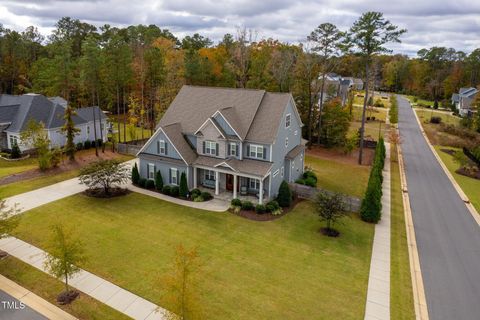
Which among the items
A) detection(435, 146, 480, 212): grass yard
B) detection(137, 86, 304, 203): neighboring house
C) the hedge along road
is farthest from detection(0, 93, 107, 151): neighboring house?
detection(435, 146, 480, 212): grass yard

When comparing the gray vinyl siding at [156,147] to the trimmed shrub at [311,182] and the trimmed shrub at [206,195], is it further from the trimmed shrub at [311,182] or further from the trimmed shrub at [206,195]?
the trimmed shrub at [311,182]

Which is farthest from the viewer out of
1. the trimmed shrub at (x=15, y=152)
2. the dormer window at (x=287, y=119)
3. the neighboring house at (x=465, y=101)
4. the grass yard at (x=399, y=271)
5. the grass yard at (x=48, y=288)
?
the neighboring house at (x=465, y=101)

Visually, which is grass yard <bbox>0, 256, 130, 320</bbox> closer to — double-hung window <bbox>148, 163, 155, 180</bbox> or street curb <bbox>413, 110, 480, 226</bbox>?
double-hung window <bbox>148, 163, 155, 180</bbox>

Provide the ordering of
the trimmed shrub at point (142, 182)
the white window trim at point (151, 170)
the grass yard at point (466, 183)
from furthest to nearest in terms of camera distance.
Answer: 1. the grass yard at point (466, 183)
2. the white window trim at point (151, 170)
3. the trimmed shrub at point (142, 182)

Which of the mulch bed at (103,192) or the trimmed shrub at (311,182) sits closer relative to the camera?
the mulch bed at (103,192)

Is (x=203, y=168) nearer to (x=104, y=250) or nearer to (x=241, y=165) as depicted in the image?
(x=241, y=165)

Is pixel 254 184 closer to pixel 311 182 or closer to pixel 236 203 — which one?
pixel 236 203

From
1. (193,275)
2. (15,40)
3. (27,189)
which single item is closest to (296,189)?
(193,275)

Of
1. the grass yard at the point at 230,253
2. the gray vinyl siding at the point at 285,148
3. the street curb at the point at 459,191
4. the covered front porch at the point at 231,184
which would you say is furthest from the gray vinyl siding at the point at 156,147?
the street curb at the point at 459,191
